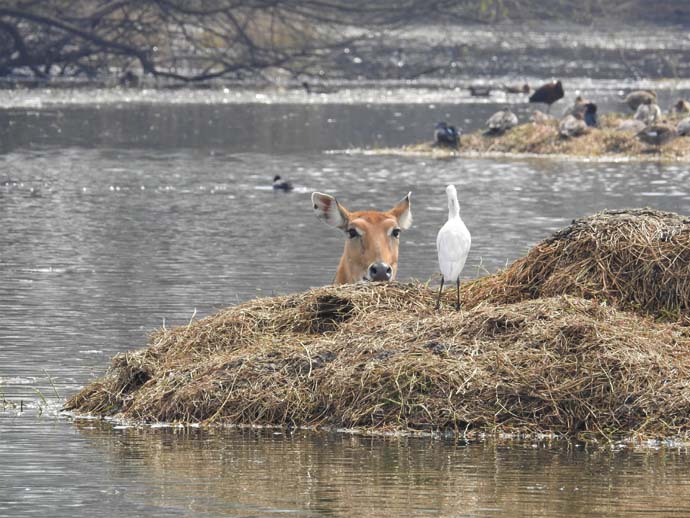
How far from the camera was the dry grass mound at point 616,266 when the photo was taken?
1237 cm

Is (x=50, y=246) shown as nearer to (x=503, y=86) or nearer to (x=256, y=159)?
(x=256, y=159)

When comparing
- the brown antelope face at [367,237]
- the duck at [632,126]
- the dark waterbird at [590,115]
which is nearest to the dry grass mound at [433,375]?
the brown antelope face at [367,237]

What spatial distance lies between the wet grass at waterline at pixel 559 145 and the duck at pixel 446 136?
0.18 meters

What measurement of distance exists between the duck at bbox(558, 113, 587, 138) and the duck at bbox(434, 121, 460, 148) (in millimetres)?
2631

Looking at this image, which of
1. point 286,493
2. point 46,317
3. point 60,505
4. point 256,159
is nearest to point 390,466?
point 286,493

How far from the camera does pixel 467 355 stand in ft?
36.8

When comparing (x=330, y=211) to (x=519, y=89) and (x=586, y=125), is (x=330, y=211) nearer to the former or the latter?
(x=586, y=125)

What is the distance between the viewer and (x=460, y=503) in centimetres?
898

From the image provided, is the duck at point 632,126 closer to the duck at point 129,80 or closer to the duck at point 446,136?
the duck at point 446,136

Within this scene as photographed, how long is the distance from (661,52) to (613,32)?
2.94 meters

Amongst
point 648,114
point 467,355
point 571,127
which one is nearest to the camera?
point 467,355

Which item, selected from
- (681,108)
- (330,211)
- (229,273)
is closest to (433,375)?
(330,211)

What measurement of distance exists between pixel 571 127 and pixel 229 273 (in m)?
23.1

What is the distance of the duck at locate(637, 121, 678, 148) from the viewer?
133 feet
